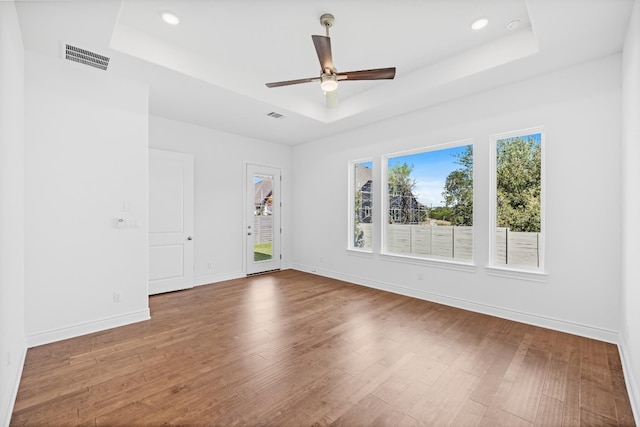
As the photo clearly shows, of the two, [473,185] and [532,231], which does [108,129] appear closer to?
[473,185]

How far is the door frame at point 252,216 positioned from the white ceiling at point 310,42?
1.93 meters

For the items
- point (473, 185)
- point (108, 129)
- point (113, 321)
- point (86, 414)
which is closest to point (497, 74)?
point (473, 185)

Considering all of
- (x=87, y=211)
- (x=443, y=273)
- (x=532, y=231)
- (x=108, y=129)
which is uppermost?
(x=108, y=129)

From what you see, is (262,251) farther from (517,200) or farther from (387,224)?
(517,200)

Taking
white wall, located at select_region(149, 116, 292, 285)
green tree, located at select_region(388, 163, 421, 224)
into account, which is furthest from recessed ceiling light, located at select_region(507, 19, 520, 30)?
white wall, located at select_region(149, 116, 292, 285)

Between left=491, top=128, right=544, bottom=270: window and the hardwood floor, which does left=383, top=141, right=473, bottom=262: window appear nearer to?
left=491, top=128, right=544, bottom=270: window

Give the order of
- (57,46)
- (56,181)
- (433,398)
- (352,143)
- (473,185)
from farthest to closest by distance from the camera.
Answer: (352,143) < (473,185) < (56,181) < (57,46) < (433,398)

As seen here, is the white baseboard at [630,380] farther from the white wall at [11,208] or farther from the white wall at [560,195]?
the white wall at [11,208]

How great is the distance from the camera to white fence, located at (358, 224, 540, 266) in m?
3.58

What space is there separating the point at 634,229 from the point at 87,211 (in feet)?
16.8

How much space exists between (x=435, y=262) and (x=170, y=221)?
4.38m

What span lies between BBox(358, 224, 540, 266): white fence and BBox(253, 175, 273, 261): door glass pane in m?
2.15

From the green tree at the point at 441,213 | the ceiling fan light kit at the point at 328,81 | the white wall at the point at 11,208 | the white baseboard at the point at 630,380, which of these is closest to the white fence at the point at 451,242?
the green tree at the point at 441,213

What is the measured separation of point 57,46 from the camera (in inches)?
111
